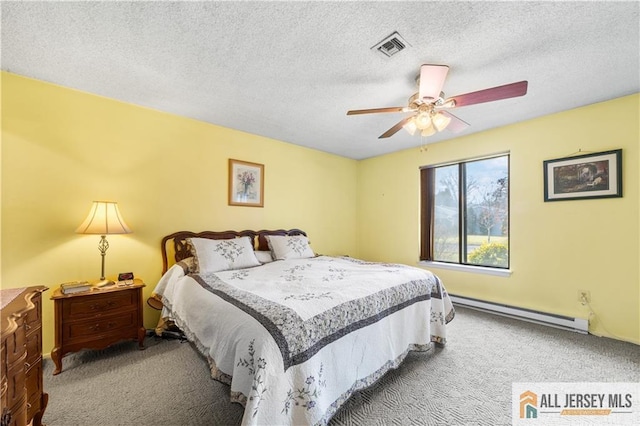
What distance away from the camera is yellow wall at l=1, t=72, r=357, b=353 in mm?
2176

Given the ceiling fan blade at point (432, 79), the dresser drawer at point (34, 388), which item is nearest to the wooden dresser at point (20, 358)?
the dresser drawer at point (34, 388)

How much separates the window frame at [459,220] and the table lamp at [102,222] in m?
3.96

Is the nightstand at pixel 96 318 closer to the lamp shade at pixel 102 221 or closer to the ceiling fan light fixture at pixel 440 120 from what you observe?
the lamp shade at pixel 102 221

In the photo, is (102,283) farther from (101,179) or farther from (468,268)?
(468,268)

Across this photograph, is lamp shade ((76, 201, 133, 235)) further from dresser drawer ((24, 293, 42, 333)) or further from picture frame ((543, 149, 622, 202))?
picture frame ((543, 149, 622, 202))

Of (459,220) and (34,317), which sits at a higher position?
(459,220)

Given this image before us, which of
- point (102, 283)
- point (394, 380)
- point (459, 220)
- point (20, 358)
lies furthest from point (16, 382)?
point (459, 220)

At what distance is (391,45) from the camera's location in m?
1.75

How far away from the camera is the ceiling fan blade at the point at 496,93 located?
166 cm

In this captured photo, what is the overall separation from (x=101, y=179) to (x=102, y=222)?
21.9 inches

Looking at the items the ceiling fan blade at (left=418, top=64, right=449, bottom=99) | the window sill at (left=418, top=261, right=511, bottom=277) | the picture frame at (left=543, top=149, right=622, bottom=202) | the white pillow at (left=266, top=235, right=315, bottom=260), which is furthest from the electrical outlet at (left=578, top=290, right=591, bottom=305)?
the white pillow at (left=266, top=235, right=315, bottom=260)

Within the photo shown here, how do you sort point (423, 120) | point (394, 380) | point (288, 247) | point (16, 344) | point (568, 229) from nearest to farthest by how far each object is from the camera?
point (16, 344) < point (394, 380) < point (423, 120) < point (568, 229) < point (288, 247)

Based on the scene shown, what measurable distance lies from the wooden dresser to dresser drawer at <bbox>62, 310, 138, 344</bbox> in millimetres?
717

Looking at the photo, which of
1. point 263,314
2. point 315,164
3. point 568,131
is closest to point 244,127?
point 315,164
